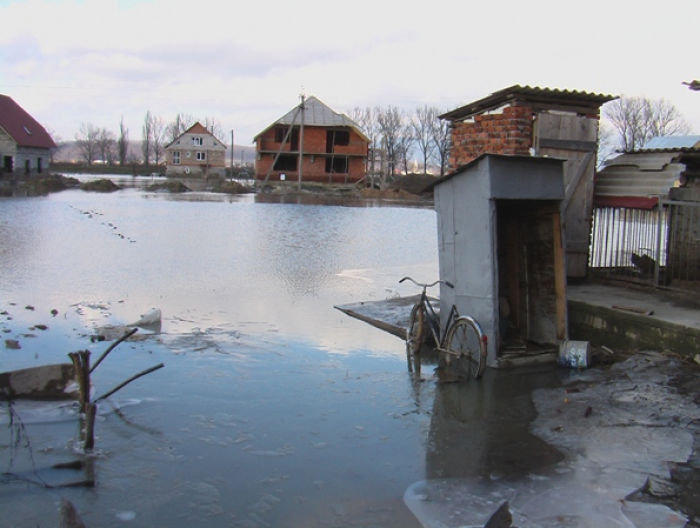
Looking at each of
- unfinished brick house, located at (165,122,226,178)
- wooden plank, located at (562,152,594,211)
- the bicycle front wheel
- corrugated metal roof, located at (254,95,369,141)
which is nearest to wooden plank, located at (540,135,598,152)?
wooden plank, located at (562,152,594,211)

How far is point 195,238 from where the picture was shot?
24.7 meters

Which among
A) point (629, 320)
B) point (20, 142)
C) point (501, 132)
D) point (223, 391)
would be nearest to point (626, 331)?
point (629, 320)

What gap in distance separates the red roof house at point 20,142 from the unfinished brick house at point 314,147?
846 inches

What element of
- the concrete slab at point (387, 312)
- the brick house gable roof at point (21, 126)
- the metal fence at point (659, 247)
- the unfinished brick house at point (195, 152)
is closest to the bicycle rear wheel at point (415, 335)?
the concrete slab at point (387, 312)

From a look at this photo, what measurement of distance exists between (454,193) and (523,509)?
212 inches

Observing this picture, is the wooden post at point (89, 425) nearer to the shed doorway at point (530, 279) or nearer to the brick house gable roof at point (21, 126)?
the shed doorway at point (530, 279)

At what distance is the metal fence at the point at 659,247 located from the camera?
36.3 ft

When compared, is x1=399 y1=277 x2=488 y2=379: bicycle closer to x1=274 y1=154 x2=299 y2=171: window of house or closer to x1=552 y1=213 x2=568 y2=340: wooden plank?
x1=552 y1=213 x2=568 y2=340: wooden plank

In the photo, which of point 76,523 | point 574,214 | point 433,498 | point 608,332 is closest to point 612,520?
point 433,498

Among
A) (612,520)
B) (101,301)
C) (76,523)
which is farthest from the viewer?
(101,301)

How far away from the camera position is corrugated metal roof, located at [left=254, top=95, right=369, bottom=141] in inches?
2781

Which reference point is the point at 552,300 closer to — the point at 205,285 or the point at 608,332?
the point at 608,332

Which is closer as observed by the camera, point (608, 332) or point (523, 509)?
point (523, 509)

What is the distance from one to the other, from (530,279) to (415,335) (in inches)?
79.5
